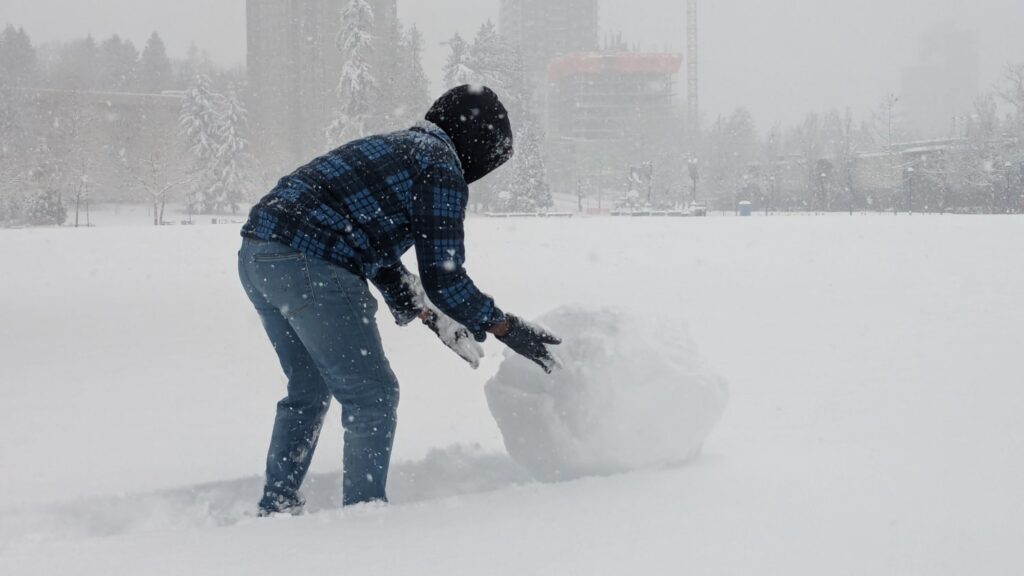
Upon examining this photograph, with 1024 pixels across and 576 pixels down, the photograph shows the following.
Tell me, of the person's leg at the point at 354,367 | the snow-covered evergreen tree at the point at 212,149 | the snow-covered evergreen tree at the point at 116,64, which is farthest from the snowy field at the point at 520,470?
the snow-covered evergreen tree at the point at 116,64

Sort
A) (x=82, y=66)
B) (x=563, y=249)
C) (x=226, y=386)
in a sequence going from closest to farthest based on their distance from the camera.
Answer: (x=226, y=386), (x=563, y=249), (x=82, y=66)

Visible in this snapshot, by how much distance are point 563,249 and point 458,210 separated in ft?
38.9

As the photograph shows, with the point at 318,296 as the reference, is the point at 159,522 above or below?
below

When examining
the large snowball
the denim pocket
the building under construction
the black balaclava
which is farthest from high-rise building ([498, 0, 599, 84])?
the denim pocket

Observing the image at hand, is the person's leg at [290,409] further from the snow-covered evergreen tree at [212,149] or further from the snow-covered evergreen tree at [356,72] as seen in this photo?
the snow-covered evergreen tree at [212,149]

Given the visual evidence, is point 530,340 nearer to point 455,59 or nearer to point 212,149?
point 455,59

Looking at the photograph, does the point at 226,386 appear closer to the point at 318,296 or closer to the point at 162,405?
the point at 162,405

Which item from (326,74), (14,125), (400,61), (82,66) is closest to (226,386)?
(400,61)

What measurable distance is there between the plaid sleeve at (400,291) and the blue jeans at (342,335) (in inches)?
10.8

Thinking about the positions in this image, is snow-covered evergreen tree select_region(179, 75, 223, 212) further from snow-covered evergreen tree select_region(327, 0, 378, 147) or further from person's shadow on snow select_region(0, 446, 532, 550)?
person's shadow on snow select_region(0, 446, 532, 550)

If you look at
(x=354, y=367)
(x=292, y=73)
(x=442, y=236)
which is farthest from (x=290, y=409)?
(x=292, y=73)

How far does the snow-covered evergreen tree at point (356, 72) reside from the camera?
3591 centimetres

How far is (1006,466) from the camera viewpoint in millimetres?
3221

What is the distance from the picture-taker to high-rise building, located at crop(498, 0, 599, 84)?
5453 inches
